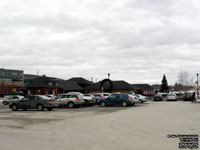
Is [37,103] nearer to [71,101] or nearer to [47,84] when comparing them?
[71,101]

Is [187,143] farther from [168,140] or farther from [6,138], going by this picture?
[6,138]

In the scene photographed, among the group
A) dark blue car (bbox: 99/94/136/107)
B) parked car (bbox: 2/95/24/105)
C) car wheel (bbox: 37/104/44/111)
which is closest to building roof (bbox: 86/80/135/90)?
parked car (bbox: 2/95/24/105)

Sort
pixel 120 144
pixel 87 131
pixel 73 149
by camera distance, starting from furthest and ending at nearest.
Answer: pixel 87 131 < pixel 120 144 < pixel 73 149

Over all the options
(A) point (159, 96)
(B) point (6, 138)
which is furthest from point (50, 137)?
(A) point (159, 96)

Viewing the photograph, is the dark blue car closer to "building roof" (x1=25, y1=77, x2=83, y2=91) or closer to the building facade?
"building roof" (x1=25, y1=77, x2=83, y2=91)

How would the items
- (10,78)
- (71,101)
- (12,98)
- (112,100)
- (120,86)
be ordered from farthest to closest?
(10,78) < (120,86) < (12,98) < (112,100) < (71,101)

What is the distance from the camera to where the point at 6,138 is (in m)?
10.3

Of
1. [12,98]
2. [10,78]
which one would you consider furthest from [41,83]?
[10,78]

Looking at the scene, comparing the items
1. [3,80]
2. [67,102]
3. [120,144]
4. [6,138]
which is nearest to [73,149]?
[120,144]

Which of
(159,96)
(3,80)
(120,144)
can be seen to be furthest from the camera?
(3,80)

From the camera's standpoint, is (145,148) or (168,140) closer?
(145,148)

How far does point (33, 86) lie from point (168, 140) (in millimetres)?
70311

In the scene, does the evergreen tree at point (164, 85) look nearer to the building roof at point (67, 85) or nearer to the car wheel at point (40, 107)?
the building roof at point (67, 85)

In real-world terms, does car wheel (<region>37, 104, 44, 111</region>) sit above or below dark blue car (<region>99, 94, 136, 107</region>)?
below
